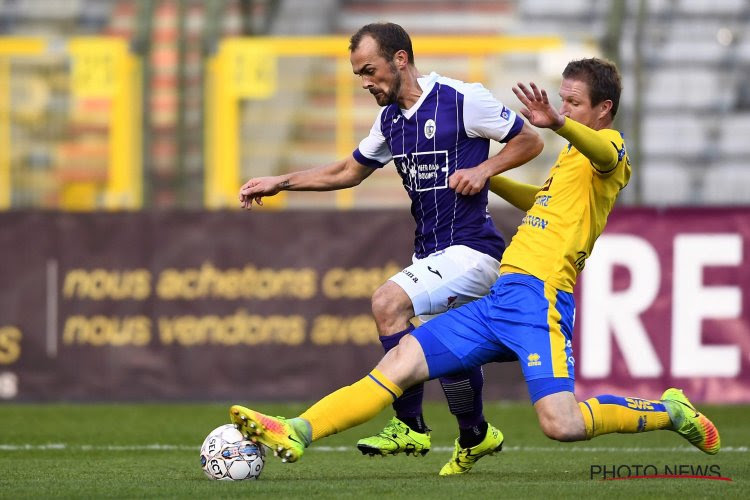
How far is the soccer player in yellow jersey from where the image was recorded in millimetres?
5699

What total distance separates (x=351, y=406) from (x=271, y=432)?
0.39 meters

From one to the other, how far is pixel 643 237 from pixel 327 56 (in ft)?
10.3

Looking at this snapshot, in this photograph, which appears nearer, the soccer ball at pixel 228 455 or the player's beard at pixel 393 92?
the soccer ball at pixel 228 455

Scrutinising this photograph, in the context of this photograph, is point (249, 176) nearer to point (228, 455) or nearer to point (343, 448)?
point (343, 448)

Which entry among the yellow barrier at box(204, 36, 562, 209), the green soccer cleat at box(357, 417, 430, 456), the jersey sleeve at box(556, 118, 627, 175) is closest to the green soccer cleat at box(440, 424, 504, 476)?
the green soccer cleat at box(357, 417, 430, 456)

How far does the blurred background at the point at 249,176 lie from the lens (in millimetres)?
11141

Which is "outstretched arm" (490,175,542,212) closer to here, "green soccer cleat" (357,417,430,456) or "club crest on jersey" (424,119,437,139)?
"club crest on jersey" (424,119,437,139)

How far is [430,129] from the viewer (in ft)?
21.0

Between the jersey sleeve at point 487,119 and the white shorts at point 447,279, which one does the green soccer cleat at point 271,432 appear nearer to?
the white shorts at point 447,279

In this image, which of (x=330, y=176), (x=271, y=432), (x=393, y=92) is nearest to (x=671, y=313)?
(x=330, y=176)

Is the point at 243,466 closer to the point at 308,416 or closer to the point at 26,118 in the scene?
the point at 308,416

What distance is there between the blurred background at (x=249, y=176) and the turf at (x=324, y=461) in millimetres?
538

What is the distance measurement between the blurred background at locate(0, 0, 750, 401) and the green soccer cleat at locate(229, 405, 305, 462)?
18.4 ft

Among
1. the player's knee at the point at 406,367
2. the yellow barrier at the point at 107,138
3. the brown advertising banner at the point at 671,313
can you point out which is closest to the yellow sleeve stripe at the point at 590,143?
the player's knee at the point at 406,367
